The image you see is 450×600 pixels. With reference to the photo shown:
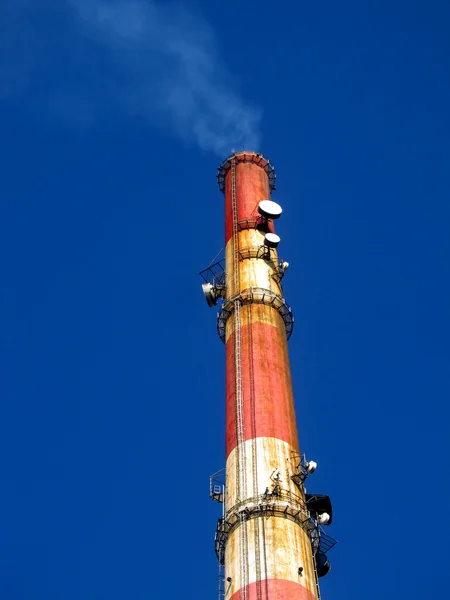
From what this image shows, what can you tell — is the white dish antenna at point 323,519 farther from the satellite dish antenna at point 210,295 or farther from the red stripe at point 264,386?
the satellite dish antenna at point 210,295

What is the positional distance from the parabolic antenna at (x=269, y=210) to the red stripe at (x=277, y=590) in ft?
88.2

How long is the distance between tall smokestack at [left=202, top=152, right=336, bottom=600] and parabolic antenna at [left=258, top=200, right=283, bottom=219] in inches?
2.8

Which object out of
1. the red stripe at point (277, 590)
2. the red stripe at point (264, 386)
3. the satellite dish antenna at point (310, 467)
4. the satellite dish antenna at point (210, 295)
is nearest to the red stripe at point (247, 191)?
the satellite dish antenna at point (210, 295)

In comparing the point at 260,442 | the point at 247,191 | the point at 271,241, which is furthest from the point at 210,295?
the point at 260,442

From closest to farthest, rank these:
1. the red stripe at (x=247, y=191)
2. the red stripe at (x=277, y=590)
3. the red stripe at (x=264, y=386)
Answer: the red stripe at (x=277, y=590) → the red stripe at (x=264, y=386) → the red stripe at (x=247, y=191)

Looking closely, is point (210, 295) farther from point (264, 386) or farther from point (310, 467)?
point (310, 467)

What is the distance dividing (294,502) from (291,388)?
9050 millimetres

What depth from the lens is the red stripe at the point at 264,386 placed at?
4922cm

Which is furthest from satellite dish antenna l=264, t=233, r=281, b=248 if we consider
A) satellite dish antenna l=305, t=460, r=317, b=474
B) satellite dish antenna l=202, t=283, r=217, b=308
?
satellite dish antenna l=305, t=460, r=317, b=474

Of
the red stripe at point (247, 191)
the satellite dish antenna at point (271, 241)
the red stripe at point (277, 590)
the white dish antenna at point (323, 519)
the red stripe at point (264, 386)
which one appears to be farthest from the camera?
the red stripe at point (247, 191)

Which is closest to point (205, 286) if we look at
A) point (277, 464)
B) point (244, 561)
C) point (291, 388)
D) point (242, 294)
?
point (242, 294)

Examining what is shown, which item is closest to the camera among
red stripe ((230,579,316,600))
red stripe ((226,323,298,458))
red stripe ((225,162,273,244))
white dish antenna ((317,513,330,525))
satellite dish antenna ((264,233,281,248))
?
red stripe ((230,579,316,600))

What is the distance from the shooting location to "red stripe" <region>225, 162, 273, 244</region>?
206ft

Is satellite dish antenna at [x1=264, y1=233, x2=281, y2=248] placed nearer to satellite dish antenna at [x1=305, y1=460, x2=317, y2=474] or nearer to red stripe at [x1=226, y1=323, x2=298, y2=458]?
red stripe at [x1=226, y1=323, x2=298, y2=458]
